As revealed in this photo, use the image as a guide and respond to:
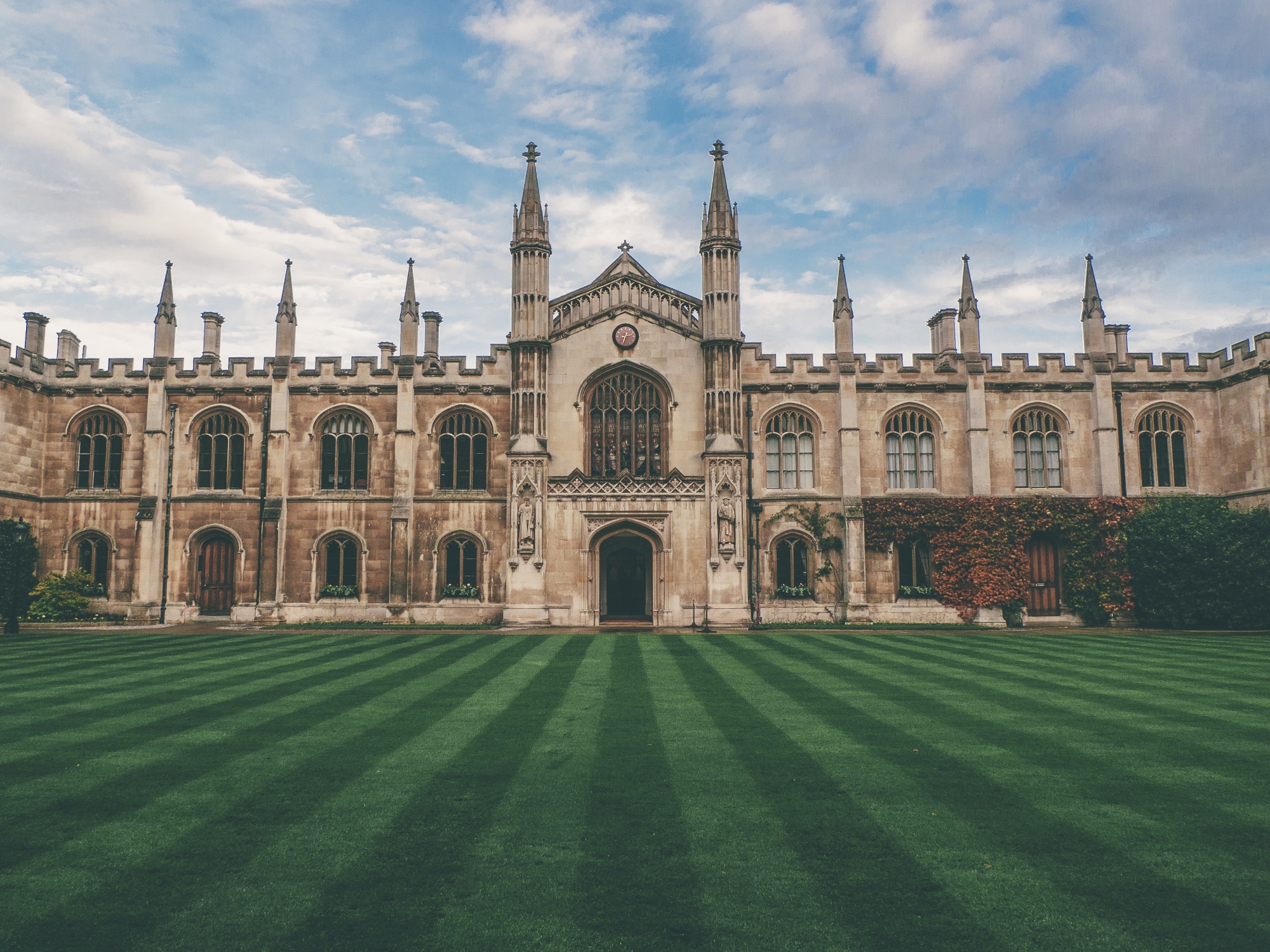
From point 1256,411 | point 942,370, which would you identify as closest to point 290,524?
point 942,370

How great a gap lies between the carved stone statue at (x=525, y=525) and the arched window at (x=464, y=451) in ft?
9.96

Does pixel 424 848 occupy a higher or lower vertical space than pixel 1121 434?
lower

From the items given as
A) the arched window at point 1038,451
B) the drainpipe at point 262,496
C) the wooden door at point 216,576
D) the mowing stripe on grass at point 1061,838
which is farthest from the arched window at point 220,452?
the arched window at point 1038,451

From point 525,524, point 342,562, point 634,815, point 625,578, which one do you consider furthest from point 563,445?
point 634,815

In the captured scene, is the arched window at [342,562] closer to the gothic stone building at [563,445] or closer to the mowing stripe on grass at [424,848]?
the gothic stone building at [563,445]

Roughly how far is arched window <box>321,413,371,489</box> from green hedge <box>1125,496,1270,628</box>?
28.4m

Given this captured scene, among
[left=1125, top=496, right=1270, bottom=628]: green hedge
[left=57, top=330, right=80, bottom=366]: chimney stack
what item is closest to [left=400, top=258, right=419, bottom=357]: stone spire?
[left=57, top=330, right=80, bottom=366]: chimney stack

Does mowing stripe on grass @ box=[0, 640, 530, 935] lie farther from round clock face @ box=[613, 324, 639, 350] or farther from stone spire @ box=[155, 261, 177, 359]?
stone spire @ box=[155, 261, 177, 359]

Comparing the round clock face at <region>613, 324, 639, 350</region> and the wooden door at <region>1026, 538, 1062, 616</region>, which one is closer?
the wooden door at <region>1026, 538, 1062, 616</region>

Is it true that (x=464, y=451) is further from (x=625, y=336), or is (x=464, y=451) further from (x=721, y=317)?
(x=721, y=317)

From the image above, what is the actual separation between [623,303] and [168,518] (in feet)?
63.0

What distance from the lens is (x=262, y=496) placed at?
99.8 ft

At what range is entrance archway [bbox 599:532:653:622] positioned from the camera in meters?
29.8

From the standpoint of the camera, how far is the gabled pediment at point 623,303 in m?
29.9
